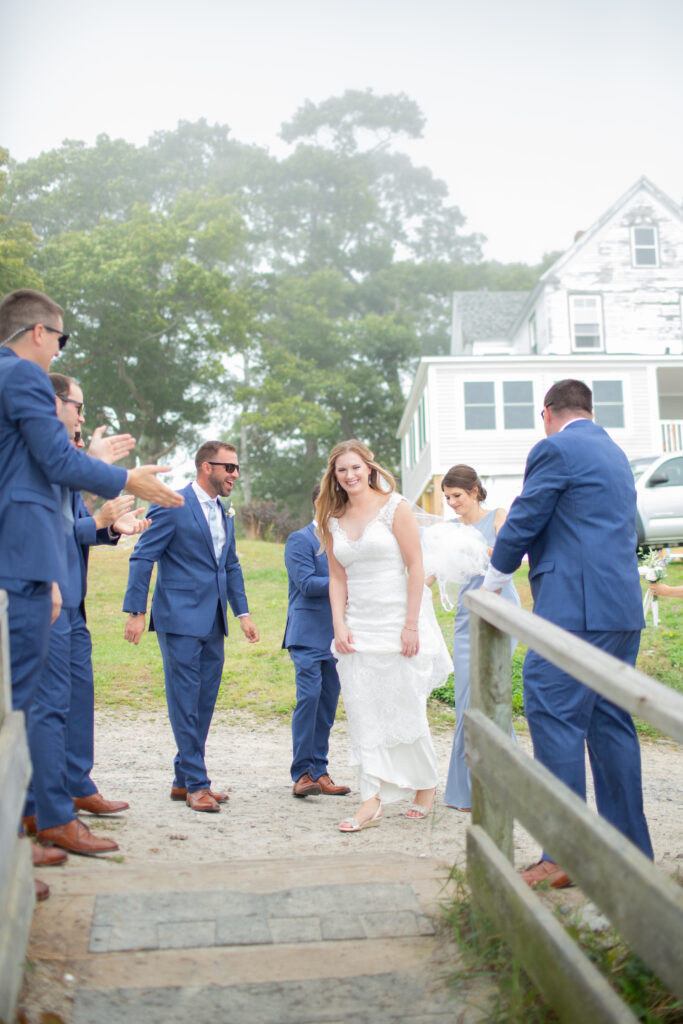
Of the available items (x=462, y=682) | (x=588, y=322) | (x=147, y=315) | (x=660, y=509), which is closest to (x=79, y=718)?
(x=462, y=682)

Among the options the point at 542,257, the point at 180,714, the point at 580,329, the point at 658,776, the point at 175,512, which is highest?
the point at 542,257

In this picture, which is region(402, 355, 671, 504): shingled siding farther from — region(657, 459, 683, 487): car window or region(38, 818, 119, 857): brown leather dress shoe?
region(38, 818, 119, 857): brown leather dress shoe

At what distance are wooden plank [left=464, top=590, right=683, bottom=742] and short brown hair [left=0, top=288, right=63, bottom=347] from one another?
2.16 meters

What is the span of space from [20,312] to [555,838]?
2.90m

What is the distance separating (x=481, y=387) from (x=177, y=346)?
1367 centimetres

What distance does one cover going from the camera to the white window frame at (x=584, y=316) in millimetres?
30125

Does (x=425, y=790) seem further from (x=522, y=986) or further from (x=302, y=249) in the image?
(x=302, y=249)

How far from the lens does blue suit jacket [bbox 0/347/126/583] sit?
153 inches

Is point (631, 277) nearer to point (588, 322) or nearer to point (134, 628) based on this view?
point (588, 322)

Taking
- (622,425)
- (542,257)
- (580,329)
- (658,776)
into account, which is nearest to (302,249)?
(542,257)

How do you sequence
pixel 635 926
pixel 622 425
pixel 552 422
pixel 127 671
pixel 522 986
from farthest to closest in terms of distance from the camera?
1. pixel 622 425
2. pixel 127 671
3. pixel 552 422
4. pixel 522 986
5. pixel 635 926

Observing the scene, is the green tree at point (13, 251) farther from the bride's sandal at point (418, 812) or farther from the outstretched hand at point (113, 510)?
the bride's sandal at point (418, 812)

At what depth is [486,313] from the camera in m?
36.8

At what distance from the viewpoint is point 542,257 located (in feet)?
203
